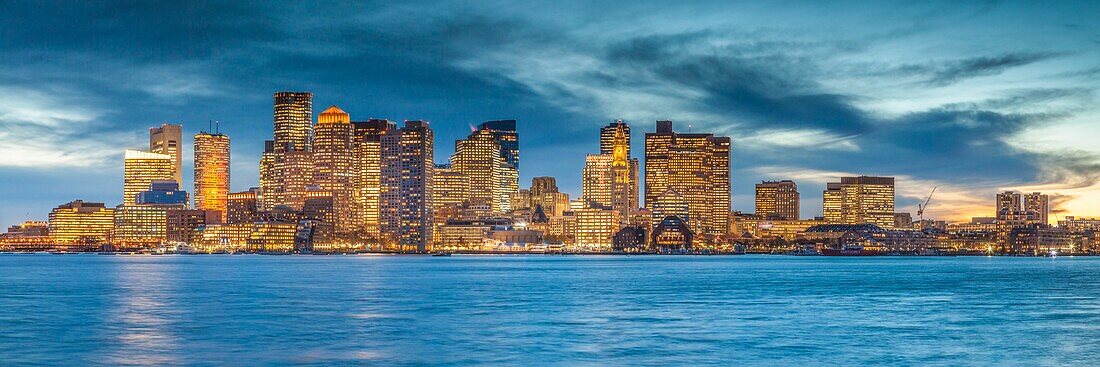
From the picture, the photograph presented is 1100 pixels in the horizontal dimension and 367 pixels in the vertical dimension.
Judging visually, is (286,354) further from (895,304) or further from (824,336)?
(895,304)

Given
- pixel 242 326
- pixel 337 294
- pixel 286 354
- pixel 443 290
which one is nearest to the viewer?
pixel 286 354

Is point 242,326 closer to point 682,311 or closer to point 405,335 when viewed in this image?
point 405,335

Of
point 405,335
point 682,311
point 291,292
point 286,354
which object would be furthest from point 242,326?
point 291,292

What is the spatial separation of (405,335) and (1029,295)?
5727cm

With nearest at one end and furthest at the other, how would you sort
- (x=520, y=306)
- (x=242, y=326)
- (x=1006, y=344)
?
(x=1006, y=344), (x=242, y=326), (x=520, y=306)

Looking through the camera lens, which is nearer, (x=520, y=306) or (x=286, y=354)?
(x=286, y=354)

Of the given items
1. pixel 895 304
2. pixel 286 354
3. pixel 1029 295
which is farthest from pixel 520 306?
pixel 1029 295

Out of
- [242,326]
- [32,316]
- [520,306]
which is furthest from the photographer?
[520,306]

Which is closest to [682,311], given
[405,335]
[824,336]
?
[824,336]

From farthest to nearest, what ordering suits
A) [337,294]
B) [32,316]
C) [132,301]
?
[337,294], [132,301], [32,316]

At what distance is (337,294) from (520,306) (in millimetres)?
19442

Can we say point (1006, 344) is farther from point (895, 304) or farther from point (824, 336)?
point (895, 304)

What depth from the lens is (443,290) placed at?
99.6 metres

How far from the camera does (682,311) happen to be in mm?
73312
